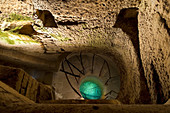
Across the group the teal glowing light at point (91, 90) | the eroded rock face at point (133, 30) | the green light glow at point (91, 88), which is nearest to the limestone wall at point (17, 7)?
the eroded rock face at point (133, 30)

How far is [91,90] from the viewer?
5.55m

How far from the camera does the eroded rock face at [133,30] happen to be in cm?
127

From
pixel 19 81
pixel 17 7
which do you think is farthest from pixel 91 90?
pixel 17 7

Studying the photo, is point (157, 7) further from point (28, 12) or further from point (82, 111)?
point (28, 12)

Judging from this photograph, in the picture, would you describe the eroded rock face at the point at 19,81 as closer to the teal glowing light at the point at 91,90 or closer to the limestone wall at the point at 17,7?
the limestone wall at the point at 17,7

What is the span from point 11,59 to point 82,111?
3453 mm

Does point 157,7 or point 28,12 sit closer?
point 157,7

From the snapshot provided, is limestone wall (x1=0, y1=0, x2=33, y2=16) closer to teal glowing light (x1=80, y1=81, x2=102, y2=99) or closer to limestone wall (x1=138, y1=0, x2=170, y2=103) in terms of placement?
limestone wall (x1=138, y1=0, x2=170, y2=103)

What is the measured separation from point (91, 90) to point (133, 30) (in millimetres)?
3990

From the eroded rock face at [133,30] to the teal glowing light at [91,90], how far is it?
306 cm

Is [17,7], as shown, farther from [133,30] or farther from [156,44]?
[156,44]

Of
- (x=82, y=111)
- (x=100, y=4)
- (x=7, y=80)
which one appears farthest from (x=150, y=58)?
(x=7, y=80)

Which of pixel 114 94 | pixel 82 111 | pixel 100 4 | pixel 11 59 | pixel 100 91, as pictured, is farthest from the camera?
pixel 100 91

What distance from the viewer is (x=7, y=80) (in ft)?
5.37
